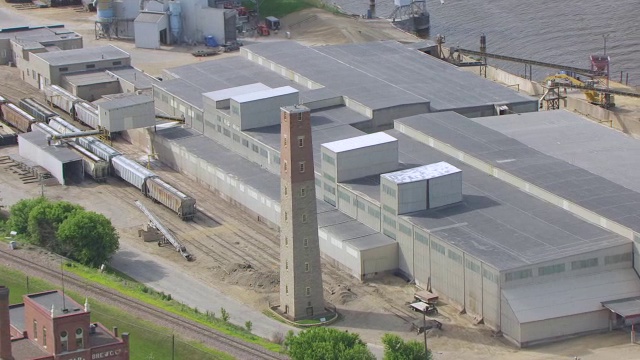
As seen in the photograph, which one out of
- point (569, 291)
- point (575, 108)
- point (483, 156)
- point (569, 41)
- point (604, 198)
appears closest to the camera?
point (569, 291)

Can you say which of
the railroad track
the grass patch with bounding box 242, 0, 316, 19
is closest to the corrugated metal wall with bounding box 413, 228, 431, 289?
the railroad track

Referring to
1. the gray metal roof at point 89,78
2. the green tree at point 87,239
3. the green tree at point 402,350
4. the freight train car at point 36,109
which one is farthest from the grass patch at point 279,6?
the green tree at point 402,350

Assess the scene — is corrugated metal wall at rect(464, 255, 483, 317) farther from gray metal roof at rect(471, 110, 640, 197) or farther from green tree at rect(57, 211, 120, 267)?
green tree at rect(57, 211, 120, 267)

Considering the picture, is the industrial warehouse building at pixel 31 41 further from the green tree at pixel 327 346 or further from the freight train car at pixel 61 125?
the green tree at pixel 327 346

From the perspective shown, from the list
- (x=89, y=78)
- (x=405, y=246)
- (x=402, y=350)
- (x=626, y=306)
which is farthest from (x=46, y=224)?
(x=89, y=78)

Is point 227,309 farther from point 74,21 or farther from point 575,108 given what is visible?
point 74,21

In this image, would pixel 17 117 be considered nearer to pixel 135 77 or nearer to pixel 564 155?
pixel 135 77

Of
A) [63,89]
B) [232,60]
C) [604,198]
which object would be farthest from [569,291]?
[63,89]
